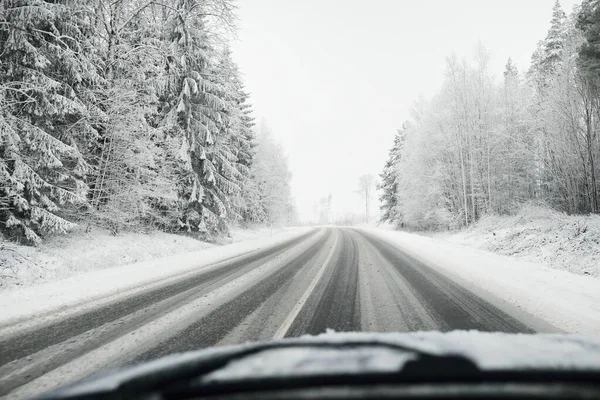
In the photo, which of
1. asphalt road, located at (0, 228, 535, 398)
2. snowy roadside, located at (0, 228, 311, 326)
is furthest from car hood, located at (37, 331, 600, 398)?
snowy roadside, located at (0, 228, 311, 326)

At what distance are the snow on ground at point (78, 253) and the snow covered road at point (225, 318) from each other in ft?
10.1

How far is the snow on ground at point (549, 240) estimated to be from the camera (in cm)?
789

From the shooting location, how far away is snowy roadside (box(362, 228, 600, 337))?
409 cm

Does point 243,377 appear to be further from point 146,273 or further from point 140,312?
point 146,273

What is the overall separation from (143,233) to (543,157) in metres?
23.2

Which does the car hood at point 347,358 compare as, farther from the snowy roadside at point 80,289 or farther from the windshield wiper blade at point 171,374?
the snowy roadside at point 80,289

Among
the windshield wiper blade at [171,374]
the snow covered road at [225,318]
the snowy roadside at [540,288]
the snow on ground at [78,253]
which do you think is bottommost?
the snowy roadside at [540,288]

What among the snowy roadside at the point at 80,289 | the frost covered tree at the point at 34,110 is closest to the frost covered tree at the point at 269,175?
the frost covered tree at the point at 34,110

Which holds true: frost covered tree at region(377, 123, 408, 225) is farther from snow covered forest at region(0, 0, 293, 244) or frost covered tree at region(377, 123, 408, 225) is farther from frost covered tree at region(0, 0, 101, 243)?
frost covered tree at region(0, 0, 101, 243)

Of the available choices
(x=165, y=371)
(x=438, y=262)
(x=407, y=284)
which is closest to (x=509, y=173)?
(x=438, y=262)

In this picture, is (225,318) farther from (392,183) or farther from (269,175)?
(392,183)

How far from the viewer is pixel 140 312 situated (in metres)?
4.40

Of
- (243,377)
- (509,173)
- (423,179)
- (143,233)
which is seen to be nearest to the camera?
(243,377)

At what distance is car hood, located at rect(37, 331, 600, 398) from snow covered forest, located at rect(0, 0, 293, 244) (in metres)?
8.56
